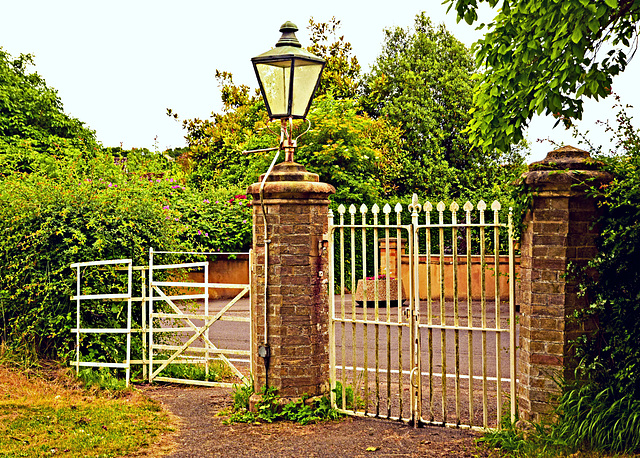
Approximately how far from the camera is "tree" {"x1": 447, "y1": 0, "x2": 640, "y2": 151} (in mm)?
7477

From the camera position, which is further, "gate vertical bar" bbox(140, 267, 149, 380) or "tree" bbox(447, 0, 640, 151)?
"gate vertical bar" bbox(140, 267, 149, 380)

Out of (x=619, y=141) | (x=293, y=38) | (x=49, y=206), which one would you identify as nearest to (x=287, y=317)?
(x=293, y=38)

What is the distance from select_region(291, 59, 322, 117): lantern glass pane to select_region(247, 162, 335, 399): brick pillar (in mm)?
686

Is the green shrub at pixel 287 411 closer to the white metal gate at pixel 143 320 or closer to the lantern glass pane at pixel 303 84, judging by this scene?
the white metal gate at pixel 143 320

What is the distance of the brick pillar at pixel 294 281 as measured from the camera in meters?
7.11

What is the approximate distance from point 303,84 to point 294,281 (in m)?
2.10

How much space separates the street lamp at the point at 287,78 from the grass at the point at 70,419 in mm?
3229

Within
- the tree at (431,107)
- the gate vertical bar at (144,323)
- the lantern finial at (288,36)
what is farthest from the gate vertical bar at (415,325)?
the tree at (431,107)

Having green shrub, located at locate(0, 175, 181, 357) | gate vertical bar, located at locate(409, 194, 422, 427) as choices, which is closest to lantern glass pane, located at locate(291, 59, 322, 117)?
gate vertical bar, located at locate(409, 194, 422, 427)

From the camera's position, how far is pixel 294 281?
714 cm

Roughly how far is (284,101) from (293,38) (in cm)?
73

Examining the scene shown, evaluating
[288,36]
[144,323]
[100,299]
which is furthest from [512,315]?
[100,299]

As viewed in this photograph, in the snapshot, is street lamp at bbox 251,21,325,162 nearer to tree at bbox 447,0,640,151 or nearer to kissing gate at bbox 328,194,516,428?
kissing gate at bbox 328,194,516,428

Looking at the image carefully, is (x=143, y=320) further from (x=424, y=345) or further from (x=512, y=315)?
(x=512, y=315)
